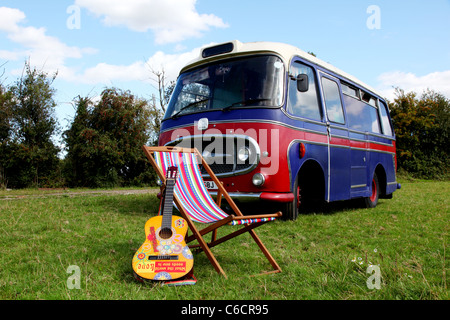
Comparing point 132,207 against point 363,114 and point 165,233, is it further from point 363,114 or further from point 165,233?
point 363,114

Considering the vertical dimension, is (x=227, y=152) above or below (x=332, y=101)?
below

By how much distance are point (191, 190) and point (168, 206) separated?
2.09ft

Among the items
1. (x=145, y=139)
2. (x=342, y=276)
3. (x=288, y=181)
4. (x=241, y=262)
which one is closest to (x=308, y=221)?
(x=288, y=181)

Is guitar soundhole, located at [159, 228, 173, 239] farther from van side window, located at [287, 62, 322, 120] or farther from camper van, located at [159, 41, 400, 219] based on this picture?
van side window, located at [287, 62, 322, 120]

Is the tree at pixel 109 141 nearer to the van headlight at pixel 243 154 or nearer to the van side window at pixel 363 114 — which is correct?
the van side window at pixel 363 114

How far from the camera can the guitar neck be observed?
305 centimetres

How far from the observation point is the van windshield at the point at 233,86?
5.36 m

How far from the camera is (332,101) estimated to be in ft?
21.9

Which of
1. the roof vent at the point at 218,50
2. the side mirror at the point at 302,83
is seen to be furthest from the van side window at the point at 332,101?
the roof vent at the point at 218,50

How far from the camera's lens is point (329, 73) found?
22.2 ft

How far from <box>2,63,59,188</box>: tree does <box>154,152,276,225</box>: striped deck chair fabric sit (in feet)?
45.1

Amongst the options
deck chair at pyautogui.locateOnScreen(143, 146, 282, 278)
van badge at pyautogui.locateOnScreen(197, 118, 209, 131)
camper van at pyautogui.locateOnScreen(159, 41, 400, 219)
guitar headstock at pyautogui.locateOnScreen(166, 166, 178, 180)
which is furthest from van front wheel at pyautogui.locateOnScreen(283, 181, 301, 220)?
guitar headstock at pyautogui.locateOnScreen(166, 166, 178, 180)

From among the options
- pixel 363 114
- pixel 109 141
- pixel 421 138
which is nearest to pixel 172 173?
pixel 363 114

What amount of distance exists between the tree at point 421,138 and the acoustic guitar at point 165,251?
22589 millimetres
